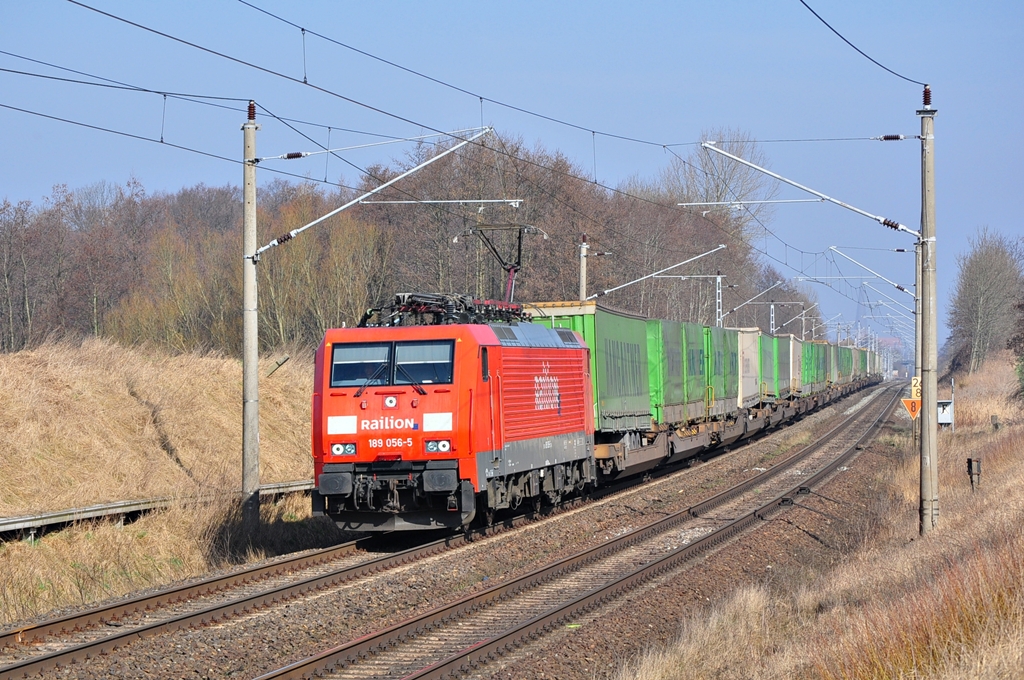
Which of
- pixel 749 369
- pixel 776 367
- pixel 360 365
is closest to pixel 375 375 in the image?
pixel 360 365

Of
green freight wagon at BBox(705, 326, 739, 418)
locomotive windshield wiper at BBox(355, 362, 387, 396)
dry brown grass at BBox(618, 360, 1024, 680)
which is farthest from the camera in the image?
green freight wagon at BBox(705, 326, 739, 418)

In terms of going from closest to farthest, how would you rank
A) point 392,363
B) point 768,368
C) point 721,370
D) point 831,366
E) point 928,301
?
point 392,363
point 928,301
point 721,370
point 768,368
point 831,366

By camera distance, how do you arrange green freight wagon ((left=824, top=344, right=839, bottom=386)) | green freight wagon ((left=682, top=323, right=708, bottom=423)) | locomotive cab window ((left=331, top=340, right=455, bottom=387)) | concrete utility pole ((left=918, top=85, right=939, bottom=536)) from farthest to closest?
green freight wagon ((left=824, top=344, right=839, bottom=386))
green freight wagon ((left=682, top=323, right=708, bottom=423))
concrete utility pole ((left=918, top=85, right=939, bottom=536))
locomotive cab window ((left=331, top=340, right=455, bottom=387))

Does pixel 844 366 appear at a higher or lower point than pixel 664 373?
higher

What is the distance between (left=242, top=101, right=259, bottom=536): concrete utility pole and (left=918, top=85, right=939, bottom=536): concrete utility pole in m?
9.93

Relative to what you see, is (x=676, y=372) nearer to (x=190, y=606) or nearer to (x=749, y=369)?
(x=749, y=369)

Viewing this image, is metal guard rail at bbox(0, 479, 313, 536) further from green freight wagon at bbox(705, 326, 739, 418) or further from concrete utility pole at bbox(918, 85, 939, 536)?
green freight wagon at bbox(705, 326, 739, 418)

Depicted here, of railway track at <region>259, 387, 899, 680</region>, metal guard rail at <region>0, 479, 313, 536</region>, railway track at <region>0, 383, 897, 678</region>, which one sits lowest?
railway track at <region>259, 387, 899, 680</region>

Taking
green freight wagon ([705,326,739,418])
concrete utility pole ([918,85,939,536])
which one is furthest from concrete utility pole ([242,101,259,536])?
green freight wagon ([705,326,739,418])

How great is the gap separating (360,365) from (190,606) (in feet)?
14.7

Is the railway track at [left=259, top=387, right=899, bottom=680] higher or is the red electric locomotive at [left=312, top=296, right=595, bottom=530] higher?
the red electric locomotive at [left=312, top=296, right=595, bottom=530]

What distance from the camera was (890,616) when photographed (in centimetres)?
798

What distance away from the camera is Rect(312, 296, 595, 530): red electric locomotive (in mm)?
14320

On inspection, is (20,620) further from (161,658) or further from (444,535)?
(444,535)
